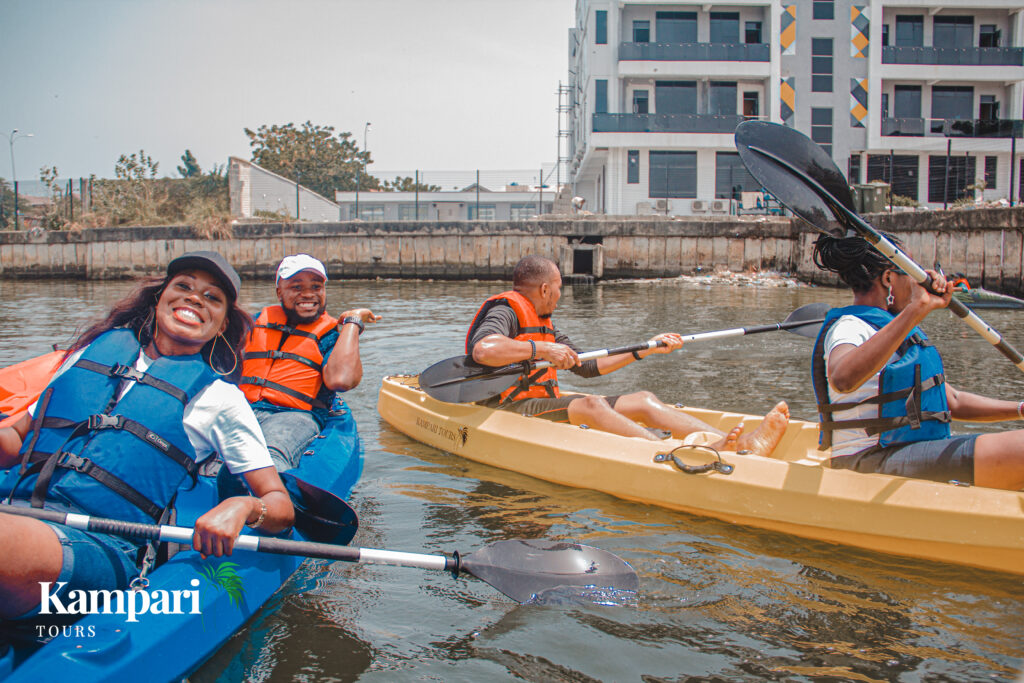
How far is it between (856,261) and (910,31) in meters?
29.3

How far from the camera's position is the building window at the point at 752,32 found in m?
27.4

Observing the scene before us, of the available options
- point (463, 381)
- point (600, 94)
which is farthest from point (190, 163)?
point (463, 381)

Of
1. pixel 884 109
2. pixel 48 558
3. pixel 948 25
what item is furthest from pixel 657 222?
pixel 48 558

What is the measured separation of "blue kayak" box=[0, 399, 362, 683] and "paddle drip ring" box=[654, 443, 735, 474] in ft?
6.26

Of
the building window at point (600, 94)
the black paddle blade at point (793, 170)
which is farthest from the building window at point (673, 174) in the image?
the black paddle blade at point (793, 170)

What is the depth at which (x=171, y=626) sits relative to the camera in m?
2.35

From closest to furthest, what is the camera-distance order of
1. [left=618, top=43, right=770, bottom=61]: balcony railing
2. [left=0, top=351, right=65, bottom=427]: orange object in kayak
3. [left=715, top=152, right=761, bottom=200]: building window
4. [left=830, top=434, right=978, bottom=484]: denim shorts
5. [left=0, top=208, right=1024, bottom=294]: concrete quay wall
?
[left=830, top=434, right=978, bottom=484]: denim shorts
[left=0, top=351, right=65, bottom=427]: orange object in kayak
[left=0, top=208, right=1024, bottom=294]: concrete quay wall
[left=618, top=43, right=770, bottom=61]: balcony railing
[left=715, top=152, right=761, bottom=200]: building window

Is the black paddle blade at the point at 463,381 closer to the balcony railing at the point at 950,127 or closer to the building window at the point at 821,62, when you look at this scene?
the balcony railing at the point at 950,127

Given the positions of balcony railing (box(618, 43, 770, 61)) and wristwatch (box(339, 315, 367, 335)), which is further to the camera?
balcony railing (box(618, 43, 770, 61))

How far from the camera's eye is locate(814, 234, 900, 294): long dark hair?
10.7 ft

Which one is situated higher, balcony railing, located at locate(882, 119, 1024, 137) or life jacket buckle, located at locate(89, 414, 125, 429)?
balcony railing, located at locate(882, 119, 1024, 137)

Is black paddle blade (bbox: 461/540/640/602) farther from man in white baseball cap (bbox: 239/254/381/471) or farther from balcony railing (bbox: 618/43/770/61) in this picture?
balcony railing (bbox: 618/43/770/61)

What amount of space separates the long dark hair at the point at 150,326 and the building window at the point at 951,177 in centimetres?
2920

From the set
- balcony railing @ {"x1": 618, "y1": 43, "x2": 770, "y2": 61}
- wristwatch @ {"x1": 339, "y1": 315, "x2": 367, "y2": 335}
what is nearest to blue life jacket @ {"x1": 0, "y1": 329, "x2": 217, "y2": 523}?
wristwatch @ {"x1": 339, "y1": 315, "x2": 367, "y2": 335}
